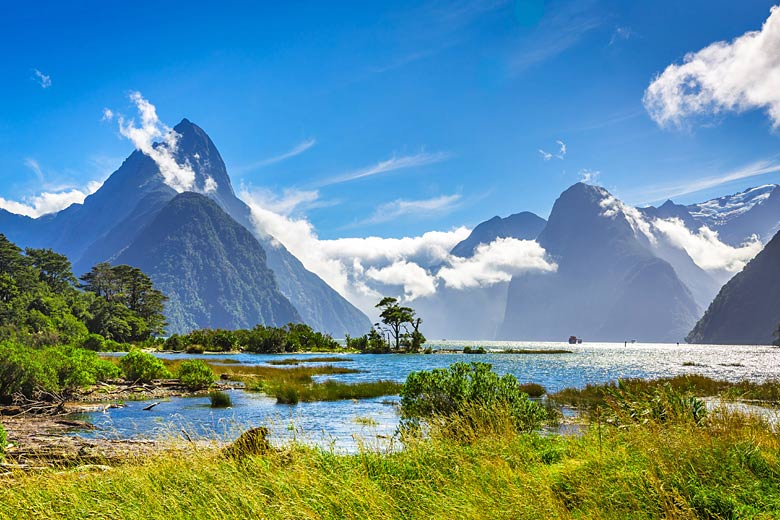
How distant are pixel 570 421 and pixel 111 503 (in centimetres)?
1896

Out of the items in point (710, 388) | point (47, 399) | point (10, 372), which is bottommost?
point (710, 388)

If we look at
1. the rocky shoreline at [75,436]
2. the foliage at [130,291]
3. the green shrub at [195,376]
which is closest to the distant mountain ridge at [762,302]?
the foliage at [130,291]

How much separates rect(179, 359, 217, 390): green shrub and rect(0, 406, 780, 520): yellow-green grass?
1073 inches

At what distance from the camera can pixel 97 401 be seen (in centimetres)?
2791

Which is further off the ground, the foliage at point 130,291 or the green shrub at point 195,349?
the foliage at point 130,291

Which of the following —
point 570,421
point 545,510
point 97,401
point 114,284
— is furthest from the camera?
point 114,284

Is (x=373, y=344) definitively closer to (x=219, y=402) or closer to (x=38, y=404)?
(x=219, y=402)

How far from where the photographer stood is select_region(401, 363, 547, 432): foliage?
15.0 m

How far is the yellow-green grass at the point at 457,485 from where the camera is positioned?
20.4 ft

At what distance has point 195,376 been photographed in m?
35.6

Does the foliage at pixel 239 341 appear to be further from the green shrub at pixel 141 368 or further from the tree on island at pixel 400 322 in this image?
the green shrub at pixel 141 368

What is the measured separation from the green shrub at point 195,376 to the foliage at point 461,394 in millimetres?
23819

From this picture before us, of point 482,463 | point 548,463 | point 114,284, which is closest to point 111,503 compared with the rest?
point 482,463

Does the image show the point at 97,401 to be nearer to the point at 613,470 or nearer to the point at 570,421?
the point at 570,421
